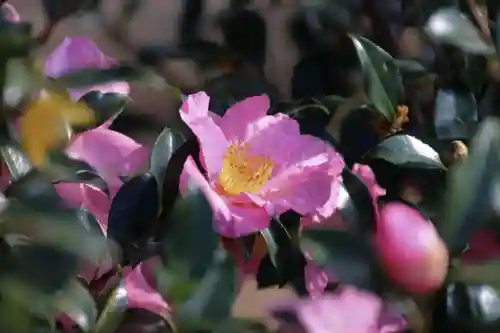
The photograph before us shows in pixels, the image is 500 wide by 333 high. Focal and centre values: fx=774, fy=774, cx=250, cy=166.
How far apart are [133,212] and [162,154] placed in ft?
0.23

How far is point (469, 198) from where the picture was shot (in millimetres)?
479

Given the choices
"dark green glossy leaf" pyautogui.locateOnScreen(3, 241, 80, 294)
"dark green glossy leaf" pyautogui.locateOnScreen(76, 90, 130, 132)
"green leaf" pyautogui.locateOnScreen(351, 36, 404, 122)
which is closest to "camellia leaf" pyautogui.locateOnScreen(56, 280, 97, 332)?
"dark green glossy leaf" pyautogui.locateOnScreen(3, 241, 80, 294)

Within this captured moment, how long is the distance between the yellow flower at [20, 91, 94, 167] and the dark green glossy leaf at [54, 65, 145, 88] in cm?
3

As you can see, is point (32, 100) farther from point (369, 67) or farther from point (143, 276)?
point (369, 67)

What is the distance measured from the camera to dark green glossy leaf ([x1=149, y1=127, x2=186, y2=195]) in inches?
22.2

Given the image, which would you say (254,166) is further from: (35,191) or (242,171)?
(35,191)

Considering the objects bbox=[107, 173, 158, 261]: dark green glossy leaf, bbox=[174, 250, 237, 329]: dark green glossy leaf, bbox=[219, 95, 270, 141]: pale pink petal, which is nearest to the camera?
bbox=[174, 250, 237, 329]: dark green glossy leaf

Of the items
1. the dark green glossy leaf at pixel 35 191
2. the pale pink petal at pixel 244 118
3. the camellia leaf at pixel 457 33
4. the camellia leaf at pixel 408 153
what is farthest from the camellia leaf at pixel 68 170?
the camellia leaf at pixel 457 33

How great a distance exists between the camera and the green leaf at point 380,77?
2.33ft

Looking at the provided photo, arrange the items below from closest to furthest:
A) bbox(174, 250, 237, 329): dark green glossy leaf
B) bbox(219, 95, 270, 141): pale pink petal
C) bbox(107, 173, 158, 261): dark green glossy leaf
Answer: bbox(174, 250, 237, 329): dark green glossy leaf, bbox(107, 173, 158, 261): dark green glossy leaf, bbox(219, 95, 270, 141): pale pink petal

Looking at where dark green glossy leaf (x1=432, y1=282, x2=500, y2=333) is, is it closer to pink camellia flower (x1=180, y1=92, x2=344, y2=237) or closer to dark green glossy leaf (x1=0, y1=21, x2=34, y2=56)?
pink camellia flower (x1=180, y1=92, x2=344, y2=237)

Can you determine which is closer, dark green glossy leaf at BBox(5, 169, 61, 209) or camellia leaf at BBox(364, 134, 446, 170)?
dark green glossy leaf at BBox(5, 169, 61, 209)

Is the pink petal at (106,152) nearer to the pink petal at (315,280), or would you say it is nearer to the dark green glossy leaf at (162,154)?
the dark green glossy leaf at (162,154)

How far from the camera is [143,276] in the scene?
0.51 metres
